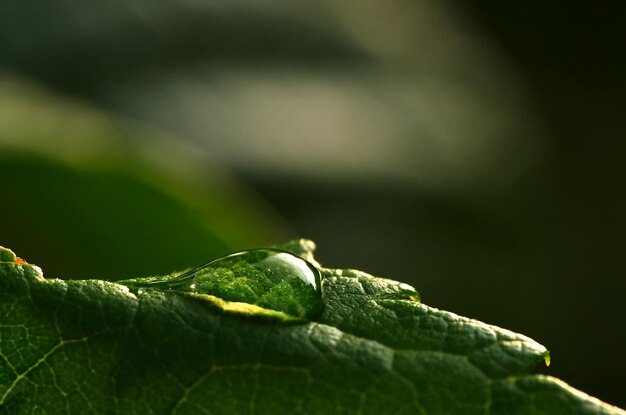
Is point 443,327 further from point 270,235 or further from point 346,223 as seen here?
point 346,223

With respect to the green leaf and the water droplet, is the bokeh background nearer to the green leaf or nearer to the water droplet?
the water droplet

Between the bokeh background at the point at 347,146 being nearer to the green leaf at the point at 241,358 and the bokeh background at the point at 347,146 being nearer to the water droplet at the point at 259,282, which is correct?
the water droplet at the point at 259,282

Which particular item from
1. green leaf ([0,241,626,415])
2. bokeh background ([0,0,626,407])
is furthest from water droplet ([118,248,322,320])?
bokeh background ([0,0,626,407])

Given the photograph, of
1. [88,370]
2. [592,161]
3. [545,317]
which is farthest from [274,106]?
[88,370]

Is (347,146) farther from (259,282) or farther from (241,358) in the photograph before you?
Answer: (241,358)

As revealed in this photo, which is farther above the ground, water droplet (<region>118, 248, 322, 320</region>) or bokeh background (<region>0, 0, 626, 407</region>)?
bokeh background (<region>0, 0, 626, 407</region>)

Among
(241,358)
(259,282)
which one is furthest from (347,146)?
(241,358)
